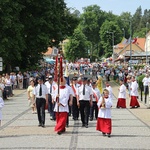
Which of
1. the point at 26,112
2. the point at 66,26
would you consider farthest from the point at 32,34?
the point at 26,112

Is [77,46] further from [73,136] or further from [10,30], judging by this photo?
[73,136]

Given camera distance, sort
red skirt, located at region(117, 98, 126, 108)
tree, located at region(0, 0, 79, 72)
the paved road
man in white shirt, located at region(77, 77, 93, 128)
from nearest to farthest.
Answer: the paved road
man in white shirt, located at region(77, 77, 93, 128)
red skirt, located at region(117, 98, 126, 108)
tree, located at region(0, 0, 79, 72)

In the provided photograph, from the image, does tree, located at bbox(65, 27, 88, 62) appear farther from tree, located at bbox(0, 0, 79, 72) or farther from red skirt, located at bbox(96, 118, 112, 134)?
red skirt, located at bbox(96, 118, 112, 134)

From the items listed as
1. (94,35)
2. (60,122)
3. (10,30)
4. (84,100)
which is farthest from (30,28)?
(94,35)

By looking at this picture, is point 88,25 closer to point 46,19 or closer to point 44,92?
point 46,19

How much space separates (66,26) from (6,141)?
36.5 meters

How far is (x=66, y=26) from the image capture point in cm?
4791

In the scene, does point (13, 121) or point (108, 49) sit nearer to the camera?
point (13, 121)

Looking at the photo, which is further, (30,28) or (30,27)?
(30,28)

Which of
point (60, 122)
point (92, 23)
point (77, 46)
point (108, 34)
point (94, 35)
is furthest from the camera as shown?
point (94, 35)

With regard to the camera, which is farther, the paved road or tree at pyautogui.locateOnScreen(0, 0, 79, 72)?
tree at pyautogui.locateOnScreen(0, 0, 79, 72)

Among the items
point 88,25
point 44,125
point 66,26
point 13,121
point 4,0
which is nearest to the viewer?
point 44,125

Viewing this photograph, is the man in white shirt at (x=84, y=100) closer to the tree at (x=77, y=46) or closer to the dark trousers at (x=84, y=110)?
the dark trousers at (x=84, y=110)

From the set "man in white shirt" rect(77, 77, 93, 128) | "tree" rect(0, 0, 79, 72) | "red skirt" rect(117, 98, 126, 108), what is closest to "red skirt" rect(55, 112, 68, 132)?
"man in white shirt" rect(77, 77, 93, 128)
